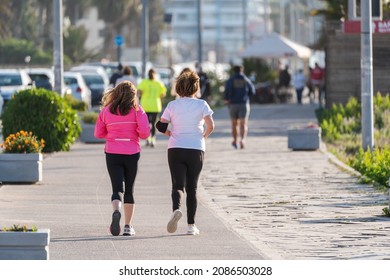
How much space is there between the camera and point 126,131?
14266 millimetres

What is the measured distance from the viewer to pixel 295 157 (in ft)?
84.4

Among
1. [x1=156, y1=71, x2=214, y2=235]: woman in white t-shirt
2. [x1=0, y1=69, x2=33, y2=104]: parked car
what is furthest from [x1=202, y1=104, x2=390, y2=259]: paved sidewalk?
[x1=0, y1=69, x2=33, y2=104]: parked car

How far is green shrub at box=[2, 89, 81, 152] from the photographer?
2605 centimetres

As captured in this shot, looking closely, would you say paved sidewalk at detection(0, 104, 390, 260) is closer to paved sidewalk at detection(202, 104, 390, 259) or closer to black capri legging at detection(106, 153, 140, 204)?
paved sidewalk at detection(202, 104, 390, 259)

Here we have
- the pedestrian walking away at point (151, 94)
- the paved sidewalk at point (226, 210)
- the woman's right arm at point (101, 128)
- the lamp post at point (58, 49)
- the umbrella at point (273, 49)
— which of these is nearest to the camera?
the paved sidewalk at point (226, 210)

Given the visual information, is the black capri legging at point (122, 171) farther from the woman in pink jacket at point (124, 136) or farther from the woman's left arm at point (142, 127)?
the woman's left arm at point (142, 127)

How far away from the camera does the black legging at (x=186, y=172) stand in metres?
14.2

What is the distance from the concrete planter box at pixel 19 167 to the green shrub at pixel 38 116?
20.5 ft

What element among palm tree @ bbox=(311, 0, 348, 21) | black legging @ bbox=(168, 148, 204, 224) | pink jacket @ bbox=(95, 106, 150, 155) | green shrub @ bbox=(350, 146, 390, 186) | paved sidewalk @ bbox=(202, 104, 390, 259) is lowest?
paved sidewalk @ bbox=(202, 104, 390, 259)

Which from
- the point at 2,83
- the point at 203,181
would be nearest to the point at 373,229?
the point at 203,181

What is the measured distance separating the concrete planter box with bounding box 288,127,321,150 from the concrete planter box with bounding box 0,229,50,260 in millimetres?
16329

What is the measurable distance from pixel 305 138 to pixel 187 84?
42.8 ft

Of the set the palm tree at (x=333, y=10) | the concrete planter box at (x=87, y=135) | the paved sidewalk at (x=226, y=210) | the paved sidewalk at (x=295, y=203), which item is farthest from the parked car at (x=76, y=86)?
the paved sidewalk at (x=226, y=210)

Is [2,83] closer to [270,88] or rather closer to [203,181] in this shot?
[270,88]
